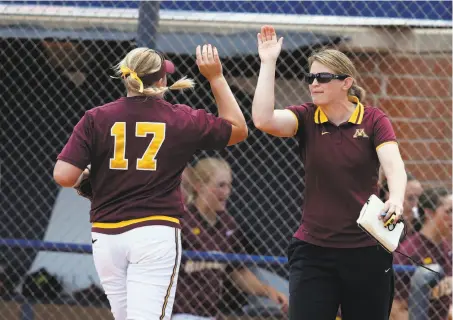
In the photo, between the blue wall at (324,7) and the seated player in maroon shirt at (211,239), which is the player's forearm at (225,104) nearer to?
the seated player in maroon shirt at (211,239)

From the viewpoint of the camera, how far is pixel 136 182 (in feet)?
13.6

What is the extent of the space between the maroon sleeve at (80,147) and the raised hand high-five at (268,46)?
0.81 metres

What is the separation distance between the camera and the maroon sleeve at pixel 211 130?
4289mm

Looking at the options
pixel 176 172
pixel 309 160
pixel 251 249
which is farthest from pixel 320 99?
pixel 251 249

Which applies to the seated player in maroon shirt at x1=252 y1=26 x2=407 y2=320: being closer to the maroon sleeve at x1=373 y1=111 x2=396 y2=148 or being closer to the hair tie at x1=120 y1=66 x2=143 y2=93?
the maroon sleeve at x1=373 y1=111 x2=396 y2=148

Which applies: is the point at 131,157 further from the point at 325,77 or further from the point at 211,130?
the point at 325,77

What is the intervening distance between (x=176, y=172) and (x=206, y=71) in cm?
51

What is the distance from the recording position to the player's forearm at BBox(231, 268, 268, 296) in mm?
6234

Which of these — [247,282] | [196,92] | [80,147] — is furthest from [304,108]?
[196,92]

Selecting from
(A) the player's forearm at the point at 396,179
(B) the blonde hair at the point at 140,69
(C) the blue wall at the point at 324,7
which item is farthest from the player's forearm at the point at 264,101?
(C) the blue wall at the point at 324,7

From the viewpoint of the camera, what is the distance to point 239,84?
6.59 m

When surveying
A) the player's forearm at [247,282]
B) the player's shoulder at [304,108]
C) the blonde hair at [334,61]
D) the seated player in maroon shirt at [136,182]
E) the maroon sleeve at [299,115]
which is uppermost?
the blonde hair at [334,61]

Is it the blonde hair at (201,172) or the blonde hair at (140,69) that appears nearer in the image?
the blonde hair at (140,69)

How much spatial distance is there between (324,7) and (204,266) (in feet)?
6.11
